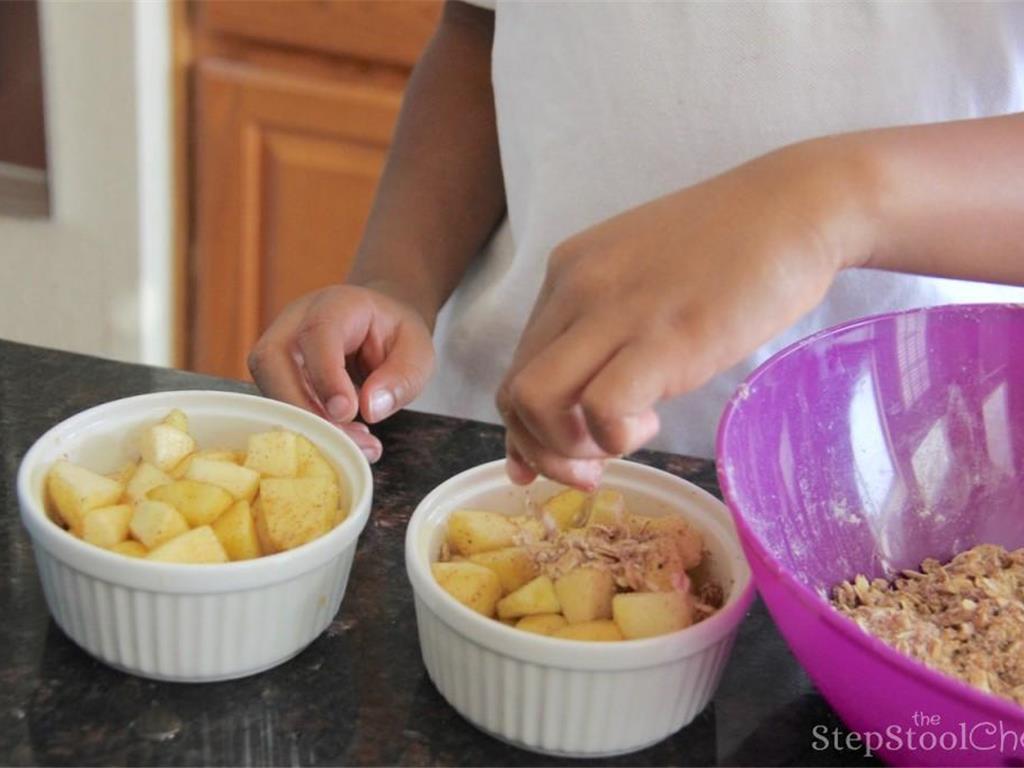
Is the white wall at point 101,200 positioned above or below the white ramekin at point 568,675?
below

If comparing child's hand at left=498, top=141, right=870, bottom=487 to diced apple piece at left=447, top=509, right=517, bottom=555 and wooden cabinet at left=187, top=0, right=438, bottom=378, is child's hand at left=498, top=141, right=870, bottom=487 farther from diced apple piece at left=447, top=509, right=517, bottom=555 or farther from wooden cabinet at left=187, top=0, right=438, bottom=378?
wooden cabinet at left=187, top=0, right=438, bottom=378

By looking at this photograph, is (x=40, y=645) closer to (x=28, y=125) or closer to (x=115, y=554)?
(x=115, y=554)

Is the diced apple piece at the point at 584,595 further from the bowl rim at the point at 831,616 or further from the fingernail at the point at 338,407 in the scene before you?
the fingernail at the point at 338,407

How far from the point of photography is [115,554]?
21.2 inches

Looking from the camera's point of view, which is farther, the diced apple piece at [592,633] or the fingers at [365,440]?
the fingers at [365,440]

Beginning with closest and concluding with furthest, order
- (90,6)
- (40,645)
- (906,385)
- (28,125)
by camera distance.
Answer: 1. (40,645)
2. (906,385)
3. (90,6)
4. (28,125)

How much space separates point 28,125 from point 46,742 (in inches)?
67.8

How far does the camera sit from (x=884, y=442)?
2.29 ft

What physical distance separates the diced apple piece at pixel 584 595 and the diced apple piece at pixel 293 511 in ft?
0.41

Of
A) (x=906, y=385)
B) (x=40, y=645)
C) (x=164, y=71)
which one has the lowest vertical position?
(x=164, y=71)

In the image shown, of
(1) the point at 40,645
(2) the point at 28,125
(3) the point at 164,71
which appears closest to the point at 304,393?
(1) the point at 40,645

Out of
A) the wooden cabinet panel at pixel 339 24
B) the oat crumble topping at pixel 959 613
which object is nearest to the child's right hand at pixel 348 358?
the oat crumble topping at pixel 959 613

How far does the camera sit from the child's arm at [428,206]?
826 mm

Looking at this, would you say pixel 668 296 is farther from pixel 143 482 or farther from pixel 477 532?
pixel 143 482
